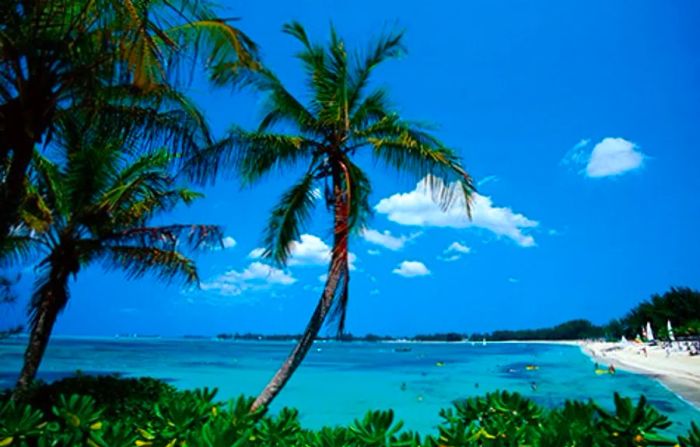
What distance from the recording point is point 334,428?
92.1 inches

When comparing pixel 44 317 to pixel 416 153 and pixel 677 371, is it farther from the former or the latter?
pixel 677 371

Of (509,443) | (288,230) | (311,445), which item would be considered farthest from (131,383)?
(509,443)

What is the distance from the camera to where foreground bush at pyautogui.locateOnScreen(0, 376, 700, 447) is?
1.96 m

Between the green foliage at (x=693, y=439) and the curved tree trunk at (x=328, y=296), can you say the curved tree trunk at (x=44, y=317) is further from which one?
the green foliage at (x=693, y=439)

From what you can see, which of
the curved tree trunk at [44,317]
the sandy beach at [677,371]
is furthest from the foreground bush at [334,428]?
the sandy beach at [677,371]

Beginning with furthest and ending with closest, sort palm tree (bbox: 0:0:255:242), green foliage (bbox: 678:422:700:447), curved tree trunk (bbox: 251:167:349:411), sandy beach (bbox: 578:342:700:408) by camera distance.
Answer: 1. sandy beach (bbox: 578:342:700:408)
2. curved tree trunk (bbox: 251:167:349:411)
3. palm tree (bbox: 0:0:255:242)
4. green foliage (bbox: 678:422:700:447)

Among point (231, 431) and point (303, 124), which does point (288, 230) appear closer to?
point (303, 124)

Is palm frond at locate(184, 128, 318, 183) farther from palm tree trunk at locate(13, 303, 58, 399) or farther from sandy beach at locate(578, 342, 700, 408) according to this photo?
sandy beach at locate(578, 342, 700, 408)

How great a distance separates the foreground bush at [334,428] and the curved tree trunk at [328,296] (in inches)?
180

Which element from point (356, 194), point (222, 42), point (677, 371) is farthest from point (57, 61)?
point (677, 371)

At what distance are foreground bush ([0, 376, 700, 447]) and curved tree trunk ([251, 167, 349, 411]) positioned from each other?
4.57m

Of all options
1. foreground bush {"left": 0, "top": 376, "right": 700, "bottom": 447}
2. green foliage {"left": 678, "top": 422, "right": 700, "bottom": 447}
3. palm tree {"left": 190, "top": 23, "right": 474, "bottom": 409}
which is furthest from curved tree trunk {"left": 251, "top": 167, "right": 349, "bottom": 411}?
green foliage {"left": 678, "top": 422, "right": 700, "bottom": 447}

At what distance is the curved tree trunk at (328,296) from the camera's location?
24.2ft

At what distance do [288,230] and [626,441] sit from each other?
671 centimetres
